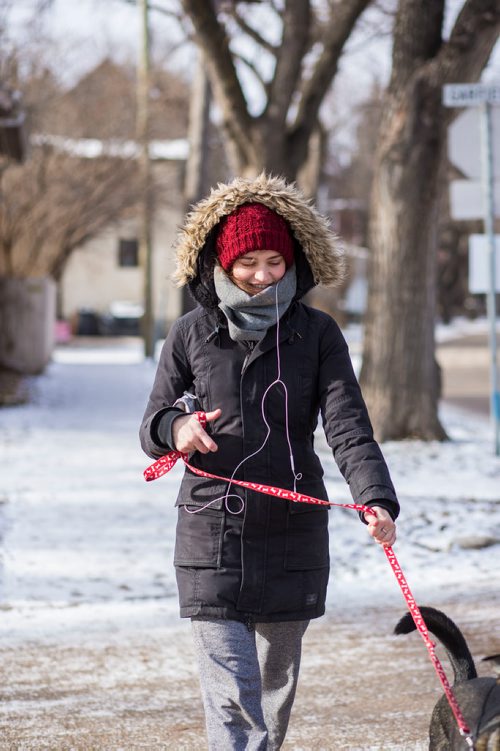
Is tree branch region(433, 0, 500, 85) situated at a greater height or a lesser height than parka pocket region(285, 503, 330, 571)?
greater

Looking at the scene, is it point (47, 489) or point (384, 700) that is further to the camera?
point (47, 489)

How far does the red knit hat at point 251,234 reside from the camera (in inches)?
133

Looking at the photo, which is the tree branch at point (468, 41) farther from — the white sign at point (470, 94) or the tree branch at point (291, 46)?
the tree branch at point (291, 46)

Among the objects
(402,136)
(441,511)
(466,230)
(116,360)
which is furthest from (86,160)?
(466,230)

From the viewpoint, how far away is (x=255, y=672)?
3262 millimetres

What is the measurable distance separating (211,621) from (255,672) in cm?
18

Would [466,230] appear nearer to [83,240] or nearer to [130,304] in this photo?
[130,304]

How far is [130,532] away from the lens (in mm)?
7680

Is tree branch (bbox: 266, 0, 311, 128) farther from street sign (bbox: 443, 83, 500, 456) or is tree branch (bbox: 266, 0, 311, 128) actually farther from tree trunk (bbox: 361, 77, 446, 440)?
street sign (bbox: 443, 83, 500, 456)

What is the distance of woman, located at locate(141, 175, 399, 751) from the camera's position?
128 inches

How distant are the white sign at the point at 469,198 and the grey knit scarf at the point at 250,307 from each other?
7.15 meters

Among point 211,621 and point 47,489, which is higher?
point 211,621

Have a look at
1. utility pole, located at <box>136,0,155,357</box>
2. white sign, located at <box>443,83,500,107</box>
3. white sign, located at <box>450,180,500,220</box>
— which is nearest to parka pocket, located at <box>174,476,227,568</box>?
white sign, located at <box>443,83,500,107</box>

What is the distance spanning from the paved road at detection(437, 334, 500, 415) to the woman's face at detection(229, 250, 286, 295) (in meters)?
13.2
